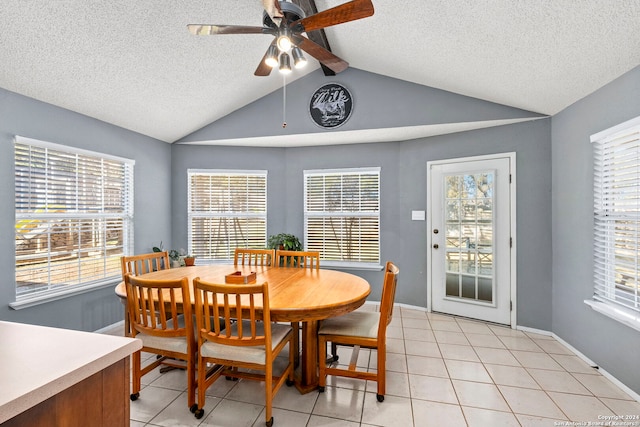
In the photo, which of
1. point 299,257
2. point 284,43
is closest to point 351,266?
point 299,257

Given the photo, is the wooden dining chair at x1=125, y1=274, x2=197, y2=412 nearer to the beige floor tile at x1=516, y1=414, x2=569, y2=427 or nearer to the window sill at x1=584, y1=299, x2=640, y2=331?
the beige floor tile at x1=516, y1=414, x2=569, y2=427

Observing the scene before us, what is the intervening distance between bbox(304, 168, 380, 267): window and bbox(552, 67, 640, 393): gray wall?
79.6 inches

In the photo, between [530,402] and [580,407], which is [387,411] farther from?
[580,407]

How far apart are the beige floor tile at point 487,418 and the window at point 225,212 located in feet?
10.7

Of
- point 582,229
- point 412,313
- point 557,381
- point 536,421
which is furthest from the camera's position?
point 412,313

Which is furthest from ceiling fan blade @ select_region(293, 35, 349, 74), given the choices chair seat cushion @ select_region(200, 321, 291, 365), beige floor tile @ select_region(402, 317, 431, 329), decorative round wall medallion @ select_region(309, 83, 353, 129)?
beige floor tile @ select_region(402, 317, 431, 329)

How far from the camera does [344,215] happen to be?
14.3 feet

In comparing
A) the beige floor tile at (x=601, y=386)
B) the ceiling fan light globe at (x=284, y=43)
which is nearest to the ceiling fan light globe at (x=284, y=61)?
the ceiling fan light globe at (x=284, y=43)

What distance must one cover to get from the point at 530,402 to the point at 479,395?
0.32 meters

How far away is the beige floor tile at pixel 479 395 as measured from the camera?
6.70 ft

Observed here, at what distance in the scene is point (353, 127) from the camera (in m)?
3.67

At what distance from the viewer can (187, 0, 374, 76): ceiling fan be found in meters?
1.61

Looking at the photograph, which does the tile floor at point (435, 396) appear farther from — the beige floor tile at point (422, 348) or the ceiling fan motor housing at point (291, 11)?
the ceiling fan motor housing at point (291, 11)

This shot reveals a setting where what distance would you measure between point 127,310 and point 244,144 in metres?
2.79
